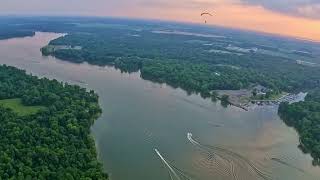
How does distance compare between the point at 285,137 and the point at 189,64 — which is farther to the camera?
the point at 189,64

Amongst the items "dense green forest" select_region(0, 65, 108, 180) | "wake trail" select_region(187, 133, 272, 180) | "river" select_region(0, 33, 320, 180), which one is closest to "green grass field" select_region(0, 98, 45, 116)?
"dense green forest" select_region(0, 65, 108, 180)

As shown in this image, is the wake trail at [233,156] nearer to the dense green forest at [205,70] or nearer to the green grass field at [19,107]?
the dense green forest at [205,70]

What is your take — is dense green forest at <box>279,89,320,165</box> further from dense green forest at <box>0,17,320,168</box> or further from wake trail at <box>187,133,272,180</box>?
wake trail at <box>187,133,272,180</box>

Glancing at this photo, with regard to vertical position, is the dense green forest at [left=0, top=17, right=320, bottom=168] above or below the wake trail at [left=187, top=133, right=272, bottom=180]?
above

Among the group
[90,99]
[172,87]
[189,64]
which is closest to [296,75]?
[189,64]

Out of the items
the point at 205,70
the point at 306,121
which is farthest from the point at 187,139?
the point at 205,70

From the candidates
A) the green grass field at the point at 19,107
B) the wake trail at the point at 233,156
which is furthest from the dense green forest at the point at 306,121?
the green grass field at the point at 19,107

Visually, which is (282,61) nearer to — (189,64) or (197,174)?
(189,64)
